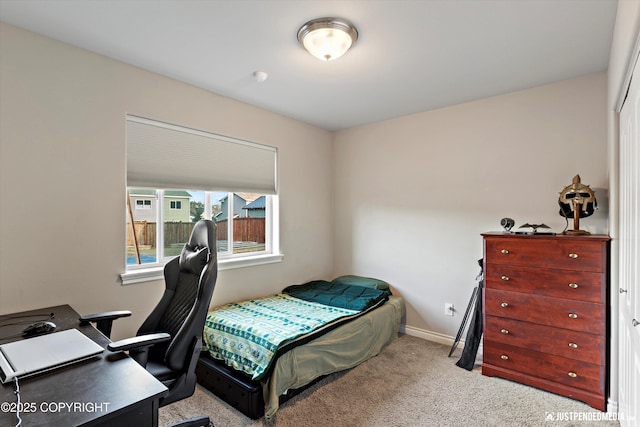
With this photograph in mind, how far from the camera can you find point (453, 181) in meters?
3.26

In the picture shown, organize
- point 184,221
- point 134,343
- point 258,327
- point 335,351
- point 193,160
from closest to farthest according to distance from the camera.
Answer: point 134,343, point 258,327, point 335,351, point 193,160, point 184,221

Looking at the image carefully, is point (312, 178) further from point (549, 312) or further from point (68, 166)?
point (549, 312)

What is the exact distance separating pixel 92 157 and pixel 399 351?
310cm

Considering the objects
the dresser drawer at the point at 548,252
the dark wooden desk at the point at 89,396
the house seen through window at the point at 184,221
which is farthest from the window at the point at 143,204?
the dresser drawer at the point at 548,252

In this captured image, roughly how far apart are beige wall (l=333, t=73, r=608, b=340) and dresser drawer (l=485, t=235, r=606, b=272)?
0.48m

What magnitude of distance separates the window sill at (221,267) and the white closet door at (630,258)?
9.24ft

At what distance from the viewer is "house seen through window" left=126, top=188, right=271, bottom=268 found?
8.72 ft

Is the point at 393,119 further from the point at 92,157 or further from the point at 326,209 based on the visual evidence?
the point at 92,157

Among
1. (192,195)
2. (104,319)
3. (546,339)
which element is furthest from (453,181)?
(104,319)

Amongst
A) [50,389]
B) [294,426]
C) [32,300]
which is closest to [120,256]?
[32,300]

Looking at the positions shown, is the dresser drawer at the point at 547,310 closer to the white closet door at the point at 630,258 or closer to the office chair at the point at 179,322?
the white closet door at the point at 630,258

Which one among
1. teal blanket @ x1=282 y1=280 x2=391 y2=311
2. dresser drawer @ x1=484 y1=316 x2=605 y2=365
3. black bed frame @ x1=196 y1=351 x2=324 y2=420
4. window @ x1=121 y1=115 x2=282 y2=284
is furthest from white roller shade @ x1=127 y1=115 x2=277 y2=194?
dresser drawer @ x1=484 y1=316 x2=605 y2=365

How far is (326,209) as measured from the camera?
166 inches

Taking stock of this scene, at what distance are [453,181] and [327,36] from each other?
6.67 ft
